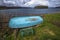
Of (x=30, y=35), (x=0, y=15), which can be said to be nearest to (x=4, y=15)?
(x=0, y=15)

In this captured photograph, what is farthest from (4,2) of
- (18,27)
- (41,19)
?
(41,19)

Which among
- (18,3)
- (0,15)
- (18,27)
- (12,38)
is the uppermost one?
(18,3)

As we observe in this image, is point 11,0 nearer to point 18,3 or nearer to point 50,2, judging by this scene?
point 18,3

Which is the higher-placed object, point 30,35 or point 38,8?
point 38,8
